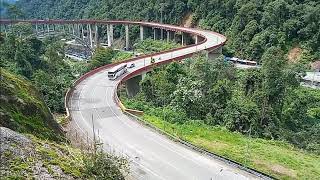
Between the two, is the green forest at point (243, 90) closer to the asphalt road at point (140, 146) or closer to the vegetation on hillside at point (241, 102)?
the vegetation on hillside at point (241, 102)

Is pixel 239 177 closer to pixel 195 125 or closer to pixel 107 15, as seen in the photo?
pixel 195 125

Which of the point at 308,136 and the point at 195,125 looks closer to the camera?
the point at 195,125

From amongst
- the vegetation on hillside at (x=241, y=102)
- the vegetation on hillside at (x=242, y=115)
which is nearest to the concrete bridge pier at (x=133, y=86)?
the vegetation on hillside at (x=242, y=115)

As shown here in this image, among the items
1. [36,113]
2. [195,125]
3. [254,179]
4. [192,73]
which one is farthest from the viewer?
[192,73]

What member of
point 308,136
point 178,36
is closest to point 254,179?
point 308,136

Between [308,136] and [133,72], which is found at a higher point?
[133,72]

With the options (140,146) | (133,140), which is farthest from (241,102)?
(140,146)

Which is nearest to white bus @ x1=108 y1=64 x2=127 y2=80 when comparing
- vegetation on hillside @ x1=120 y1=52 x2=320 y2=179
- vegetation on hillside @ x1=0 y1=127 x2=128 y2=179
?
vegetation on hillside @ x1=120 y1=52 x2=320 y2=179
